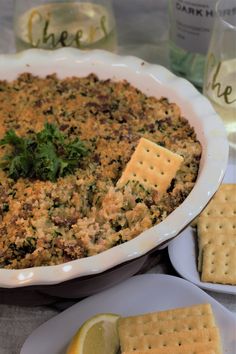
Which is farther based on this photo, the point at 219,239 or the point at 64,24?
the point at 64,24

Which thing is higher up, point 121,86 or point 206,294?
point 121,86

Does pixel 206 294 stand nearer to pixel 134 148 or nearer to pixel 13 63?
pixel 134 148

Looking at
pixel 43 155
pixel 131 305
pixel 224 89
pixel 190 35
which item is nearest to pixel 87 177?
pixel 43 155

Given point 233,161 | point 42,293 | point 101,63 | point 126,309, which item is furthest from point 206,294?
point 101,63

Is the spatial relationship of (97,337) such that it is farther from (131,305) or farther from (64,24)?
(64,24)

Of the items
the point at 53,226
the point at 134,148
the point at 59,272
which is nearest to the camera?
the point at 59,272

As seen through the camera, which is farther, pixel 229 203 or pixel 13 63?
pixel 13 63

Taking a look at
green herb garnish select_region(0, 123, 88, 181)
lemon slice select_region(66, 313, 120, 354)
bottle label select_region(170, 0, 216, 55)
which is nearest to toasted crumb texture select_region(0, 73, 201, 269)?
green herb garnish select_region(0, 123, 88, 181)
